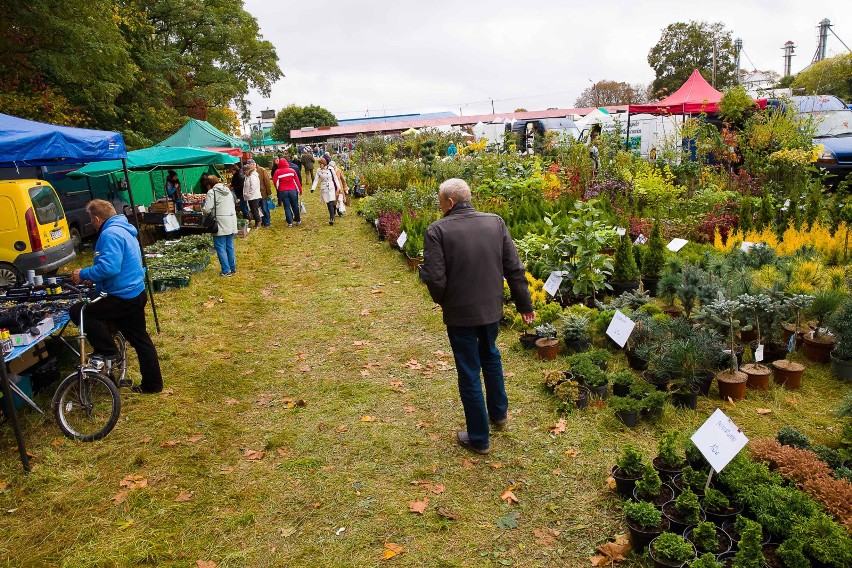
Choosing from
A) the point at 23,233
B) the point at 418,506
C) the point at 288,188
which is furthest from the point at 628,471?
the point at 288,188

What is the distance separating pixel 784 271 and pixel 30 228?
10.4 meters

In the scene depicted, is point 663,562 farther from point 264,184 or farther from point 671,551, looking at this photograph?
point 264,184

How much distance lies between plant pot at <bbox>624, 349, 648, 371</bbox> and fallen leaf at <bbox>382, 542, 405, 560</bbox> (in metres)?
2.86

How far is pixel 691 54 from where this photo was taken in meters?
45.9

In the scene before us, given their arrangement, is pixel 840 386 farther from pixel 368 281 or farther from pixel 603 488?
pixel 368 281

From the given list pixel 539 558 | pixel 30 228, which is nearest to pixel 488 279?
pixel 539 558

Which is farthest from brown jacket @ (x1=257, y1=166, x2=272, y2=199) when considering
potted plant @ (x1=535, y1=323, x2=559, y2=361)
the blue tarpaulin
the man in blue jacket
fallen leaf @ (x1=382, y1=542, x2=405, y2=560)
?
fallen leaf @ (x1=382, y1=542, x2=405, y2=560)

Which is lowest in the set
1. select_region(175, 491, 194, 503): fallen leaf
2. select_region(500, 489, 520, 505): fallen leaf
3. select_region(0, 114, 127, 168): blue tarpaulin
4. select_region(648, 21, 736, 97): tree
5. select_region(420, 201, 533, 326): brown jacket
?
select_region(500, 489, 520, 505): fallen leaf

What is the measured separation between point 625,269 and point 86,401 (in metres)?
5.55

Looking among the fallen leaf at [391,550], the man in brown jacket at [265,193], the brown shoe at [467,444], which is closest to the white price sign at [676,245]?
the brown shoe at [467,444]

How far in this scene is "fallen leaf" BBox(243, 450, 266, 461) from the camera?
4.10m

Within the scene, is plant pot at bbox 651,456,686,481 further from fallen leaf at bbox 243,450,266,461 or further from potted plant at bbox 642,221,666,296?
potted plant at bbox 642,221,666,296

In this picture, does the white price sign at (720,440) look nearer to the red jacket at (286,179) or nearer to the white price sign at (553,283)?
the white price sign at (553,283)

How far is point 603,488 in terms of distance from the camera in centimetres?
343
